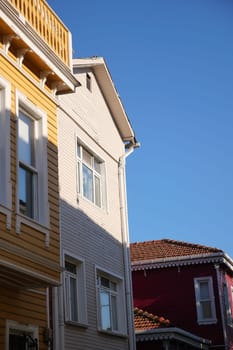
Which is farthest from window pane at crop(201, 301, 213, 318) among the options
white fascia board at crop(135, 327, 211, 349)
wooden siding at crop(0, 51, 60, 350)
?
wooden siding at crop(0, 51, 60, 350)

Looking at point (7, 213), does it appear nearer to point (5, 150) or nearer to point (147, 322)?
point (5, 150)

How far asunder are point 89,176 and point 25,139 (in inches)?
237

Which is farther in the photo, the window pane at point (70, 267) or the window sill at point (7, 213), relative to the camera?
the window pane at point (70, 267)

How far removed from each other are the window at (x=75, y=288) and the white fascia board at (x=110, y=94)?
5.63 meters

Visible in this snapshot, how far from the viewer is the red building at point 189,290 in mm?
29788

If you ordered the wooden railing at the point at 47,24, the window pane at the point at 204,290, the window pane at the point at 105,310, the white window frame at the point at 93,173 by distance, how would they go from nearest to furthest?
the wooden railing at the point at 47,24 → the white window frame at the point at 93,173 → the window pane at the point at 105,310 → the window pane at the point at 204,290

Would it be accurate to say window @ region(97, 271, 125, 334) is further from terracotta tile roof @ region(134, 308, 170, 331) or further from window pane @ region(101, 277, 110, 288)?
terracotta tile roof @ region(134, 308, 170, 331)

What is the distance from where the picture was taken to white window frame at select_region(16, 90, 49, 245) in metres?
11.5

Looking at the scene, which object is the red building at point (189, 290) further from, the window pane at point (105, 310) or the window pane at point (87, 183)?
the window pane at point (87, 183)

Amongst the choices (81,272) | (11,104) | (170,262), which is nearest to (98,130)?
(81,272)

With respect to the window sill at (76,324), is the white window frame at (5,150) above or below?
above

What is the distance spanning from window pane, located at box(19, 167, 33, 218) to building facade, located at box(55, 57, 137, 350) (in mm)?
3085

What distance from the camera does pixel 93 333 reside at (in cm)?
1571

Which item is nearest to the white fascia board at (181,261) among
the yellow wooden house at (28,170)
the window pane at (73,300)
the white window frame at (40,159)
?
the window pane at (73,300)
